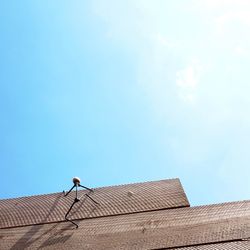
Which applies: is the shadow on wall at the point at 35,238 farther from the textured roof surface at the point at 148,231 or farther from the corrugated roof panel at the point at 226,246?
the corrugated roof panel at the point at 226,246

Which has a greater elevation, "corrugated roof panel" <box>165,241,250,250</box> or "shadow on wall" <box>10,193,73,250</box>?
"shadow on wall" <box>10,193,73,250</box>

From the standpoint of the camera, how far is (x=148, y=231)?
175 cm

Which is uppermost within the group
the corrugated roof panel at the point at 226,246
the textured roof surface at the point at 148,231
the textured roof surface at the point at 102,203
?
the textured roof surface at the point at 102,203

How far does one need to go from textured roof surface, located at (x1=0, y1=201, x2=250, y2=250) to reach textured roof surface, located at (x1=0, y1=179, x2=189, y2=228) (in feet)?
0.29

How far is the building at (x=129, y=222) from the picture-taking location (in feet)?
5.34

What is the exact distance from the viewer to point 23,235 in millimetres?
1966

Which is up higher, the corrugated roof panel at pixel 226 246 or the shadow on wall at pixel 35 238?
the shadow on wall at pixel 35 238

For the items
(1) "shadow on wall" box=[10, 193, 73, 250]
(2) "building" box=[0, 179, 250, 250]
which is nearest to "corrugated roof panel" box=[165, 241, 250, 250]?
(2) "building" box=[0, 179, 250, 250]

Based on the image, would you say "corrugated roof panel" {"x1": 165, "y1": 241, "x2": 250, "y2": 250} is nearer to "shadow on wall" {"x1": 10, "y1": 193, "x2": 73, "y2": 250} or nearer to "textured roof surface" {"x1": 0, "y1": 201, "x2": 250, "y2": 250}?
"textured roof surface" {"x1": 0, "y1": 201, "x2": 250, "y2": 250}

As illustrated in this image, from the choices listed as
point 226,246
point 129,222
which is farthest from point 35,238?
point 226,246

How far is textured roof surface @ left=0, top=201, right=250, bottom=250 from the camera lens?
5.32ft

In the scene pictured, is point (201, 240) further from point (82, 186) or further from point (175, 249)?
point (82, 186)

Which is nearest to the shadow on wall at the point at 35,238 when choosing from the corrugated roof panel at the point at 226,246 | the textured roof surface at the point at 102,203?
the textured roof surface at the point at 102,203

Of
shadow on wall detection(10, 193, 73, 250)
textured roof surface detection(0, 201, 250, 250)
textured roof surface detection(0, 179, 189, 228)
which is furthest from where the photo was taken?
textured roof surface detection(0, 179, 189, 228)
